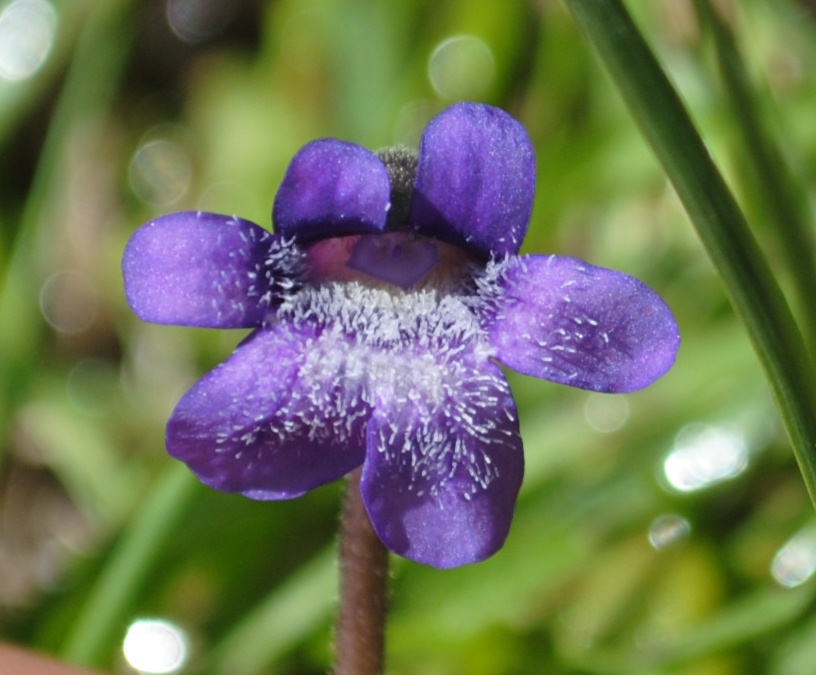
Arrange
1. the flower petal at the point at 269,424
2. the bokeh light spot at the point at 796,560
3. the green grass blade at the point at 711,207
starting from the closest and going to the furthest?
the green grass blade at the point at 711,207 → the flower petal at the point at 269,424 → the bokeh light spot at the point at 796,560

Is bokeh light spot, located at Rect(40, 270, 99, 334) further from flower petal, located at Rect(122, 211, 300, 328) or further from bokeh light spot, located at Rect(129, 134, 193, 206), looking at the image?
flower petal, located at Rect(122, 211, 300, 328)

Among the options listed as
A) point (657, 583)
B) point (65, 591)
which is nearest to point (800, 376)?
point (657, 583)

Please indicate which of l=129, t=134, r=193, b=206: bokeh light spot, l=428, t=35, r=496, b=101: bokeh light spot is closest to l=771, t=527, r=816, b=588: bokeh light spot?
l=428, t=35, r=496, b=101: bokeh light spot

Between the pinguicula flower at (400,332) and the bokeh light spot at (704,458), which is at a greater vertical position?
the bokeh light spot at (704,458)

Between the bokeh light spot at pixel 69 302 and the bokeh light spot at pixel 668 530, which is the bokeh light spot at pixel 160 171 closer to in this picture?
the bokeh light spot at pixel 69 302

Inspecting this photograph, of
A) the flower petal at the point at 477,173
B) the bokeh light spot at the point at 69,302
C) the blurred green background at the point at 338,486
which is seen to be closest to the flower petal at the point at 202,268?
the flower petal at the point at 477,173
